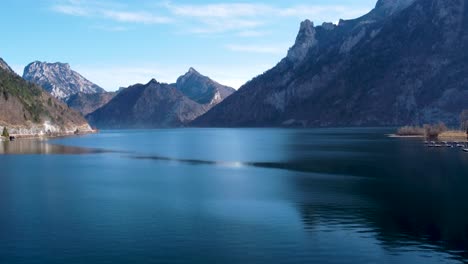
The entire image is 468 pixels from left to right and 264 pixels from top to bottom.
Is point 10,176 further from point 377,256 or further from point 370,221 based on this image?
point 377,256

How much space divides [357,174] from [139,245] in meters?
60.1

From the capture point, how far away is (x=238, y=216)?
58.9m

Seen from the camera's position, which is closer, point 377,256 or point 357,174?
point 377,256

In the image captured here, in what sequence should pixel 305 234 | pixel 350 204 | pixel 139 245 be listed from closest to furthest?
pixel 139 245 < pixel 305 234 < pixel 350 204

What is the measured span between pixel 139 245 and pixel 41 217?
18.1 meters

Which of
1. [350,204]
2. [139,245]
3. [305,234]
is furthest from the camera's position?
[350,204]

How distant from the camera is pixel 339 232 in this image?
50688 millimetres

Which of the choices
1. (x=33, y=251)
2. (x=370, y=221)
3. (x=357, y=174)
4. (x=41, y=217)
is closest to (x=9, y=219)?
(x=41, y=217)

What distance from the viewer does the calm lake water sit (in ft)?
144

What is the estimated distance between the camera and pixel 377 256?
1681 inches

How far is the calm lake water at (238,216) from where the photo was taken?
43906 millimetres

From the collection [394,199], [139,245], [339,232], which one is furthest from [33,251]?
[394,199]

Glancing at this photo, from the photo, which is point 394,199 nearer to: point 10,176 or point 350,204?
point 350,204

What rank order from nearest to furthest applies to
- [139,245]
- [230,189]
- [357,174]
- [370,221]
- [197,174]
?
[139,245]
[370,221]
[230,189]
[357,174]
[197,174]
